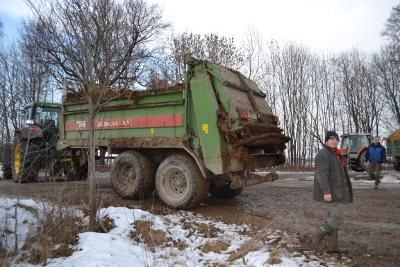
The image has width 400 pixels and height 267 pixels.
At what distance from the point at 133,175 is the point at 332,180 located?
431cm

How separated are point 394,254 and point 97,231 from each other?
372cm

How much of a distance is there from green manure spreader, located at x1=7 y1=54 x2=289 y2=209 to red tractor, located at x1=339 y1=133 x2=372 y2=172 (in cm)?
1317

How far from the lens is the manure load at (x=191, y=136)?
18.0 feet

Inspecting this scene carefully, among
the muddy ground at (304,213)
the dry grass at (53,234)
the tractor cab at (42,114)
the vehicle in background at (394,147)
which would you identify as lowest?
the muddy ground at (304,213)

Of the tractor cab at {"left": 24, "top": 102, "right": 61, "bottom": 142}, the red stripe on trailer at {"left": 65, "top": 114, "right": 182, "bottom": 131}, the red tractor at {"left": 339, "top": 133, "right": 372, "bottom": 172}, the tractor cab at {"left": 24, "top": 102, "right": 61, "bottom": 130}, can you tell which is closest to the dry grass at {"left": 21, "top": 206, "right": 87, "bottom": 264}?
the red stripe on trailer at {"left": 65, "top": 114, "right": 182, "bottom": 131}

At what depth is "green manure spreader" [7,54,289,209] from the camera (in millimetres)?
5484

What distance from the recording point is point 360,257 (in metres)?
3.48

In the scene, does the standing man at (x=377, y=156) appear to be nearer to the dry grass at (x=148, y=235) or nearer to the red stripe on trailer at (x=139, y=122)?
the red stripe on trailer at (x=139, y=122)

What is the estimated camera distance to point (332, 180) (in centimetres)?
379

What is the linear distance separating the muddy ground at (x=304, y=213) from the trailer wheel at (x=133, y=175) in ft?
0.74

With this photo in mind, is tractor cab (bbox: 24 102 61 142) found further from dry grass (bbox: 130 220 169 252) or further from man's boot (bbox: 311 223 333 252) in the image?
man's boot (bbox: 311 223 333 252)

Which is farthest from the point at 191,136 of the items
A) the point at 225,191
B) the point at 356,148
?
the point at 356,148

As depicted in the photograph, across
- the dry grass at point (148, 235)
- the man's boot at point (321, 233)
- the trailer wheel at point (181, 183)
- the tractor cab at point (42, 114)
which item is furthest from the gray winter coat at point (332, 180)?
the tractor cab at point (42, 114)

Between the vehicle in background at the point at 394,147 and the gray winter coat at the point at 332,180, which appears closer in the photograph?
the gray winter coat at the point at 332,180
